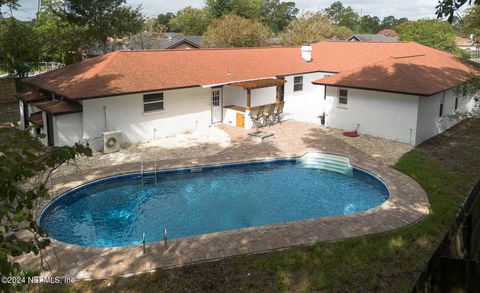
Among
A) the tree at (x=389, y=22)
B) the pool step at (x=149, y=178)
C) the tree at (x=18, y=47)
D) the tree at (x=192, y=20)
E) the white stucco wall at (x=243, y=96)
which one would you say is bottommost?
the pool step at (x=149, y=178)

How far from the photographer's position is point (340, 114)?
2298 cm

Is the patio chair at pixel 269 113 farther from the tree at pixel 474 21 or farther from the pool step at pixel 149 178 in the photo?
the tree at pixel 474 21

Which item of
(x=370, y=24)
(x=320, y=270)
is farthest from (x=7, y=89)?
(x=370, y=24)

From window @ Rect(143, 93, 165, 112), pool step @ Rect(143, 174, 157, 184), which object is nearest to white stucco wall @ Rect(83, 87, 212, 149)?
window @ Rect(143, 93, 165, 112)

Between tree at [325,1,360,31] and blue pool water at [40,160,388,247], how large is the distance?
119722mm

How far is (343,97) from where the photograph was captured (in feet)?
75.1

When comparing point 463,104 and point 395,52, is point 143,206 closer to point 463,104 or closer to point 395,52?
point 463,104

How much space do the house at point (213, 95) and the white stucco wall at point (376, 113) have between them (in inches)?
2.0

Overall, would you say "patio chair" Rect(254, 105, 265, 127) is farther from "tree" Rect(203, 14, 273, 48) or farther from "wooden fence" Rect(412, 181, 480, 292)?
"tree" Rect(203, 14, 273, 48)

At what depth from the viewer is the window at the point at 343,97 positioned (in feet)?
74.6

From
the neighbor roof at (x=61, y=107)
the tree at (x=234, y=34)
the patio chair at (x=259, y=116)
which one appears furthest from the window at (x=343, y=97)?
the tree at (x=234, y=34)

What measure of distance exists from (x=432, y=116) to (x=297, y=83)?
954 cm

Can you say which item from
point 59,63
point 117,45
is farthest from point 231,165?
point 117,45

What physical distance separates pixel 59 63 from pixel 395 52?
31016mm
